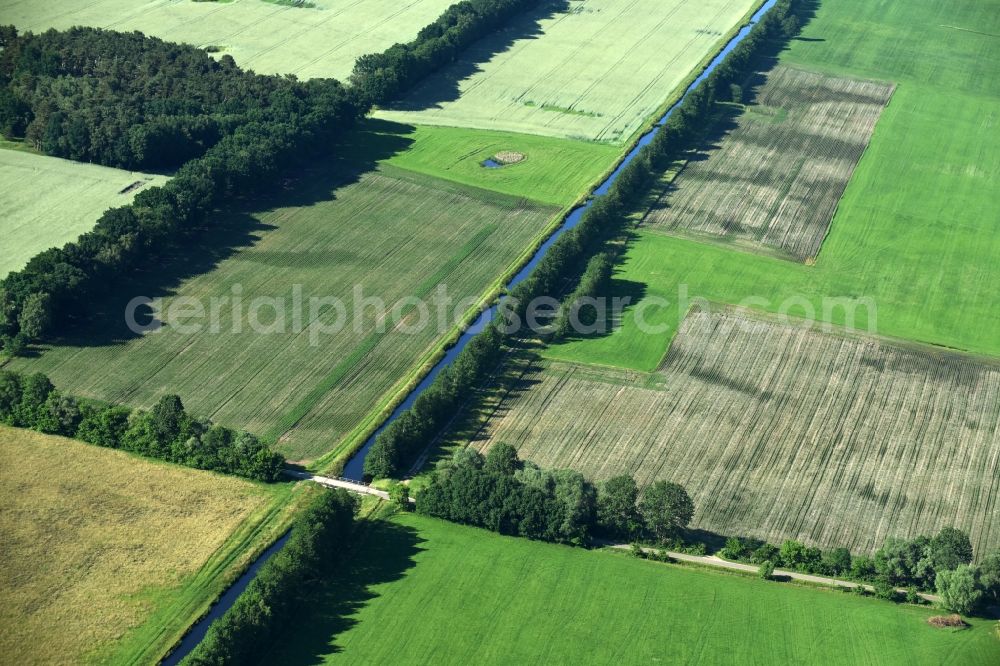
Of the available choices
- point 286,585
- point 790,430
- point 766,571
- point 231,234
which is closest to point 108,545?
point 286,585

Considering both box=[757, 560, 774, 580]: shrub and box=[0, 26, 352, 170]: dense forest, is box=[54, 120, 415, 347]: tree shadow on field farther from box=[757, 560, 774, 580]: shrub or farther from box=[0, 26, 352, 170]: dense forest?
box=[757, 560, 774, 580]: shrub

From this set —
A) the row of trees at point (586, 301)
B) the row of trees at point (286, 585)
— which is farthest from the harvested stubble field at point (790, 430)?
the row of trees at point (286, 585)

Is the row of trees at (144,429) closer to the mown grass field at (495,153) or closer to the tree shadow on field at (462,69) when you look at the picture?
the mown grass field at (495,153)

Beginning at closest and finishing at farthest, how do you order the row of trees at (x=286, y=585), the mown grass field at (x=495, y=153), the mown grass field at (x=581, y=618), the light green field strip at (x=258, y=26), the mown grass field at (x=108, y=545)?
the row of trees at (x=286, y=585)
the mown grass field at (x=581, y=618)
the mown grass field at (x=108, y=545)
the mown grass field at (x=495, y=153)
the light green field strip at (x=258, y=26)

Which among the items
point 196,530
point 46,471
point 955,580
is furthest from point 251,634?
point 955,580

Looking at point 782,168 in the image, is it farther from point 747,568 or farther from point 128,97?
point 128,97
